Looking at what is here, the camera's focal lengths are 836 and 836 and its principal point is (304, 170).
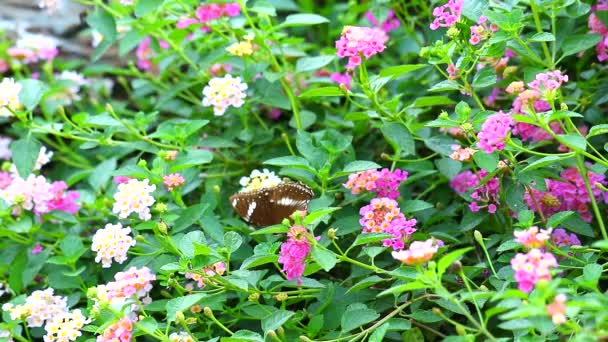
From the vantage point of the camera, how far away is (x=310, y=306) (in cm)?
191

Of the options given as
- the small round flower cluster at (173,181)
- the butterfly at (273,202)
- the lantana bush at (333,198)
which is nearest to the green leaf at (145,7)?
the lantana bush at (333,198)

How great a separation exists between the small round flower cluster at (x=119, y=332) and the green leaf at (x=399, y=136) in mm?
756

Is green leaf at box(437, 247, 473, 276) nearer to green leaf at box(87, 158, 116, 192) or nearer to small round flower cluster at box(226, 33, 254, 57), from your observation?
small round flower cluster at box(226, 33, 254, 57)

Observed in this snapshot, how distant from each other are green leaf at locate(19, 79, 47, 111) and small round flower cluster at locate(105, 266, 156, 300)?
59 centimetres

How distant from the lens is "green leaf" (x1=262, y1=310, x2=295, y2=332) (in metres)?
1.69

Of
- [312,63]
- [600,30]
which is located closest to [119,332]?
[312,63]

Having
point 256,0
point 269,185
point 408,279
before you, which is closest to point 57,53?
point 256,0

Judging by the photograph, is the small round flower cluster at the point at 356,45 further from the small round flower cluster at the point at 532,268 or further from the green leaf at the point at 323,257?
the small round flower cluster at the point at 532,268

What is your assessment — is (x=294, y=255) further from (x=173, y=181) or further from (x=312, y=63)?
(x=312, y=63)

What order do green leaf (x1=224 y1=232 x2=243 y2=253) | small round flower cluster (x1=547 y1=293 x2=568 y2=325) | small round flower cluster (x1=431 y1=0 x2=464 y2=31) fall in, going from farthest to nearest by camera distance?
small round flower cluster (x1=431 y1=0 x2=464 y2=31) → green leaf (x1=224 y1=232 x2=243 y2=253) → small round flower cluster (x1=547 y1=293 x2=568 y2=325)

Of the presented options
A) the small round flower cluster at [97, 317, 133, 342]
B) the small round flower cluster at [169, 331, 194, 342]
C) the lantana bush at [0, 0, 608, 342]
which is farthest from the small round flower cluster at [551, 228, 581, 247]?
the small round flower cluster at [97, 317, 133, 342]

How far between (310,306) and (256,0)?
0.89 m

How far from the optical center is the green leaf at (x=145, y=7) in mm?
2314

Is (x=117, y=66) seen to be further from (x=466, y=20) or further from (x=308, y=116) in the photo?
(x=466, y=20)
